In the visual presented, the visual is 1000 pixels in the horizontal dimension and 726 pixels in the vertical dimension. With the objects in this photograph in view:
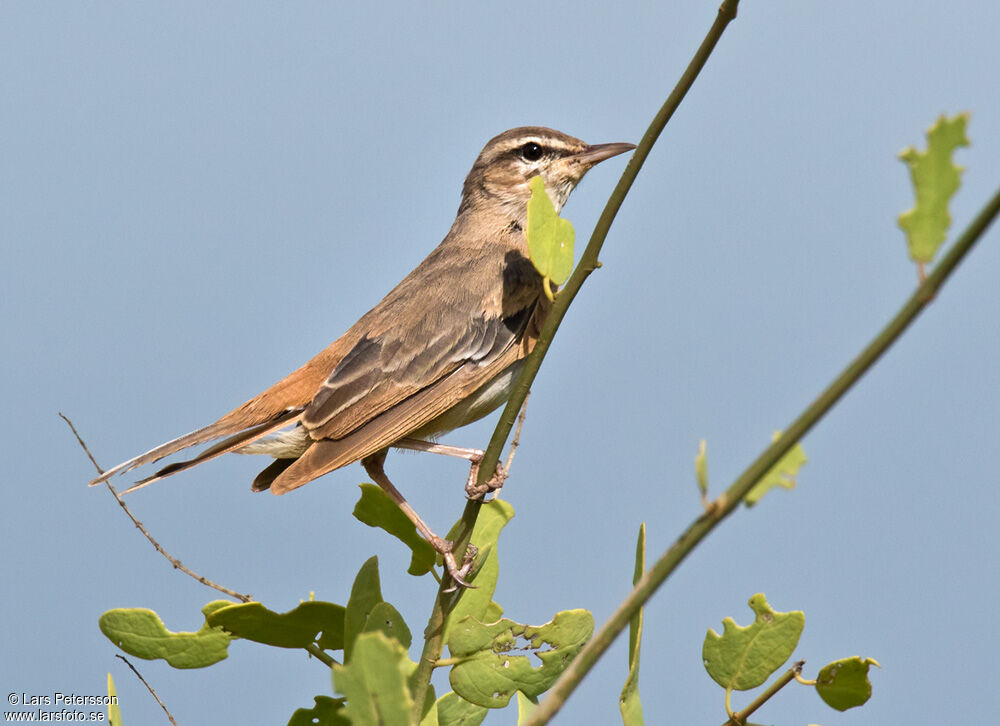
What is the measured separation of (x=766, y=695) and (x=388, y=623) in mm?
794

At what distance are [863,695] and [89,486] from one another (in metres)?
2.31

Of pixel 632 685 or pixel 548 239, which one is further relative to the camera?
pixel 548 239

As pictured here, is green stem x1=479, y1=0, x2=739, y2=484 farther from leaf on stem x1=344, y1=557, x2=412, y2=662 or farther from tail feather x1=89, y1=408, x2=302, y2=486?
tail feather x1=89, y1=408, x2=302, y2=486

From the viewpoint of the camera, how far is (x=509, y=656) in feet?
7.38

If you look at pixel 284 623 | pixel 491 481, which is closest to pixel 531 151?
pixel 491 481

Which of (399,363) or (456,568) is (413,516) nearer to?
(399,363)

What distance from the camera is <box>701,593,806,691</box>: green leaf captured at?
208 cm

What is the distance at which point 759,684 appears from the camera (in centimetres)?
209

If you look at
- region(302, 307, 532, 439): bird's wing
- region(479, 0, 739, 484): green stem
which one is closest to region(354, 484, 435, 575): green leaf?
region(479, 0, 739, 484): green stem

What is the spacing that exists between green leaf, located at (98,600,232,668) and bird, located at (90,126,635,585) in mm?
957

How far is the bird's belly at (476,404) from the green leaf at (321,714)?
173 cm

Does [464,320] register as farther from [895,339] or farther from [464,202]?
[895,339]

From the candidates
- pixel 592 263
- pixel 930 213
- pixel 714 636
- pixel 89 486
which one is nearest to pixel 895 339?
pixel 930 213

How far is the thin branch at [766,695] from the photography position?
6.72 feet
